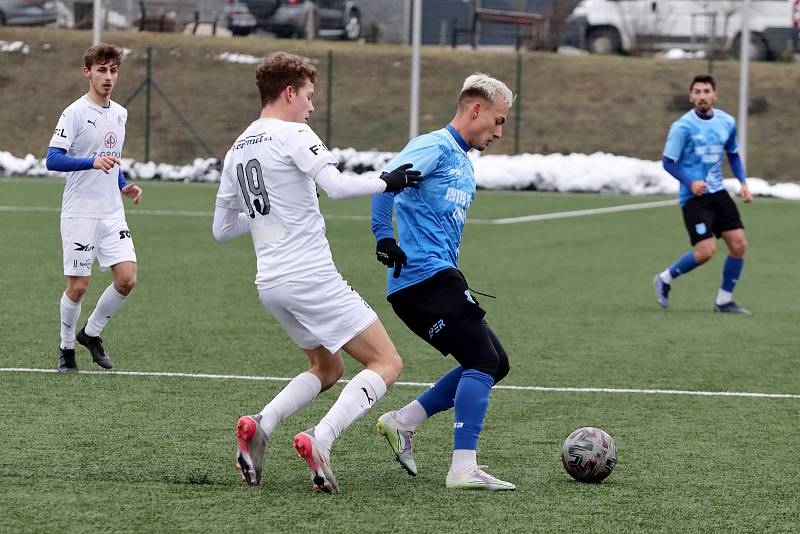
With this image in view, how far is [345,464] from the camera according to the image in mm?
6379

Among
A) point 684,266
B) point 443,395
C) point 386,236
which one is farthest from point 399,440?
point 684,266

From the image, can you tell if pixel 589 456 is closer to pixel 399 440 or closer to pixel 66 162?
pixel 399 440

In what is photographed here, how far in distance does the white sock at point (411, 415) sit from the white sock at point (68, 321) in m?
3.09

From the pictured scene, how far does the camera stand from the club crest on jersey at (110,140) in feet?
28.7

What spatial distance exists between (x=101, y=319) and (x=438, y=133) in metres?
3.59

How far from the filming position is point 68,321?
28.8 ft

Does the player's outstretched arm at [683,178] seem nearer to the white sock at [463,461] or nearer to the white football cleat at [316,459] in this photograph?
the white sock at [463,461]

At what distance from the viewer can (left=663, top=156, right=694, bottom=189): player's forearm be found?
12367 millimetres

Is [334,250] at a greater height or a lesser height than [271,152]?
lesser

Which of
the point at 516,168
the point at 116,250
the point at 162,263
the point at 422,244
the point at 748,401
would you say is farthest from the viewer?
the point at 516,168

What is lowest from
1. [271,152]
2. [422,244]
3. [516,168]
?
[516,168]

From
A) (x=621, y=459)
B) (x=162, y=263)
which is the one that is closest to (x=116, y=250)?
(x=621, y=459)

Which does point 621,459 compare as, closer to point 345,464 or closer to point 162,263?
point 345,464

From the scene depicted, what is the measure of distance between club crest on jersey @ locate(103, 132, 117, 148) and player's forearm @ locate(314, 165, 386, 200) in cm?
348
